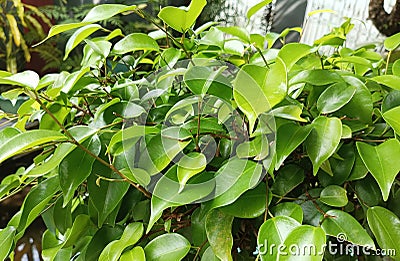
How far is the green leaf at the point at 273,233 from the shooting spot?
11.3 inches

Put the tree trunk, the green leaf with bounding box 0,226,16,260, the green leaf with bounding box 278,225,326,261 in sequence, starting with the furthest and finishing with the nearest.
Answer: the tree trunk < the green leaf with bounding box 0,226,16,260 < the green leaf with bounding box 278,225,326,261

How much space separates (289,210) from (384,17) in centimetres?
173

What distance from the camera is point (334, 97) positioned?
1.15ft

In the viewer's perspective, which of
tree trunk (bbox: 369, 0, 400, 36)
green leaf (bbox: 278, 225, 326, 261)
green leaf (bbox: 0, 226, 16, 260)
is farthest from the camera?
tree trunk (bbox: 369, 0, 400, 36)

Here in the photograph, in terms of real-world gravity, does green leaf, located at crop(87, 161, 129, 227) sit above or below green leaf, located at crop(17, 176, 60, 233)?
above

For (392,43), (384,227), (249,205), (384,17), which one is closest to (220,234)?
(249,205)

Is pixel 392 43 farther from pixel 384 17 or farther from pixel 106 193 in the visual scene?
pixel 384 17

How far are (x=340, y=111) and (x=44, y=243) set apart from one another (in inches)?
13.4

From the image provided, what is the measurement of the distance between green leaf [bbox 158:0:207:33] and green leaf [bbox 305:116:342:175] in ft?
0.47

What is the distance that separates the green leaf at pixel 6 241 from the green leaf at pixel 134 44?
0.20 m

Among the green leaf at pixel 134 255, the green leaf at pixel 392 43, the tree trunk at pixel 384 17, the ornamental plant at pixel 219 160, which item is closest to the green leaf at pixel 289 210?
the ornamental plant at pixel 219 160

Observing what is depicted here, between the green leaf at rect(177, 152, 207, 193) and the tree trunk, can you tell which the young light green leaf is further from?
the tree trunk

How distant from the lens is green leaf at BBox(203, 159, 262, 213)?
298mm

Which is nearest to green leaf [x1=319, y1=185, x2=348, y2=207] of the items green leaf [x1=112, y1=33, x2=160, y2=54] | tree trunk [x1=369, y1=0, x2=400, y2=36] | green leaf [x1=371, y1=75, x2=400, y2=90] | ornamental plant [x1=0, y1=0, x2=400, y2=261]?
ornamental plant [x1=0, y1=0, x2=400, y2=261]
